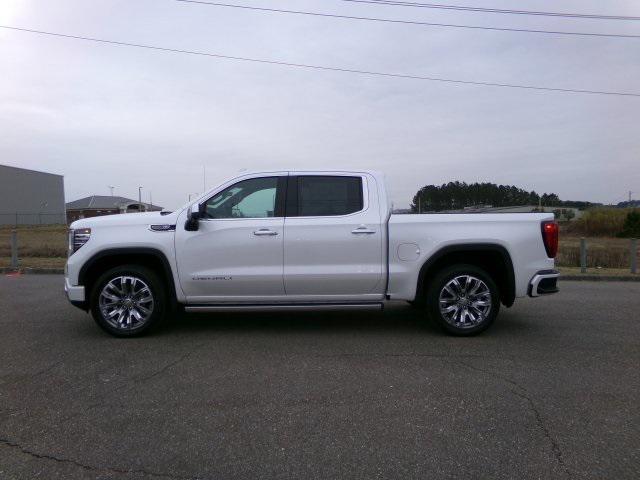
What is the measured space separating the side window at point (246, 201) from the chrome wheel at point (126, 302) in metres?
1.15

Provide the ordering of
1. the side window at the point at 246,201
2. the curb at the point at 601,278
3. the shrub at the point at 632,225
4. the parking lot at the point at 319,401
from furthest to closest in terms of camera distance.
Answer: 1. the shrub at the point at 632,225
2. the curb at the point at 601,278
3. the side window at the point at 246,201
4. the parking lot at the point at 319,401

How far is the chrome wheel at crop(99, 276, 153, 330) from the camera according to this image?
5.98 m

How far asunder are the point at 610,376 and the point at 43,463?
4672 mm

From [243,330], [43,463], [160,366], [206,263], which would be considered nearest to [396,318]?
[243,330]

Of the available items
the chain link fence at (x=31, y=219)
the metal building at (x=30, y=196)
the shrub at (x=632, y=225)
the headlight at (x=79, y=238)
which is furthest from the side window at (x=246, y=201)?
the metal building at (x=30, y=196)

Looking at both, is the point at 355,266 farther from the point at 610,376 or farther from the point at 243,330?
the point at 610,376

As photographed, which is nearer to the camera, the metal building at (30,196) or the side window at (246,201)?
the side window at (246,201)

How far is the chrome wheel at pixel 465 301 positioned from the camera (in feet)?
19.7

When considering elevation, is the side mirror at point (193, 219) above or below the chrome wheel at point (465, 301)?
above

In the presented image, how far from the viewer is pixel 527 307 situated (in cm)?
822

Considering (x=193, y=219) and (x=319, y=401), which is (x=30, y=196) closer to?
(x=193, y=219)

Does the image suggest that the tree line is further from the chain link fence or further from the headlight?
the chain link fence

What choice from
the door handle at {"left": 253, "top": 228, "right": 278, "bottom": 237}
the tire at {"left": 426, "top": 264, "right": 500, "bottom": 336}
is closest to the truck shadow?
the tire at {"left": 426, "top": 264, "right": 500, "bottom": 336}

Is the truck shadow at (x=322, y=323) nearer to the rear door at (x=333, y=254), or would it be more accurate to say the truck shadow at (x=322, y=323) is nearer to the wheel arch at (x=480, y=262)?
the wheel arch at (x=480, y=262)
